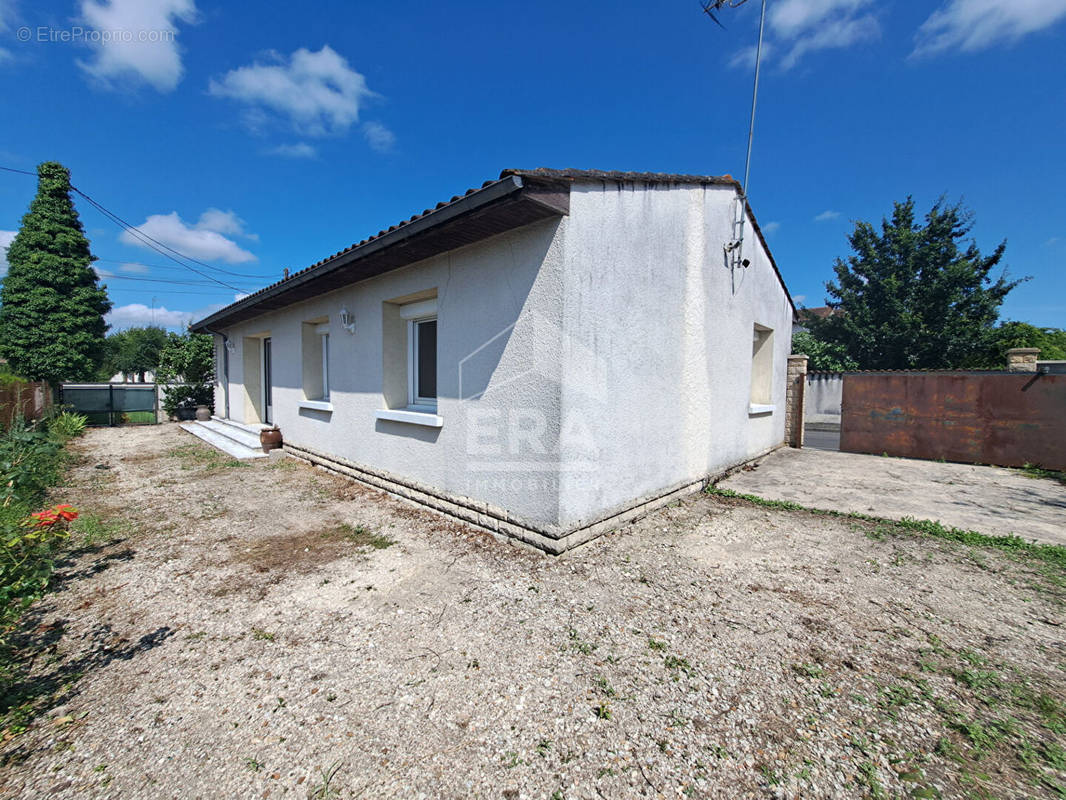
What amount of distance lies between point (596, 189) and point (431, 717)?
14.2 feet

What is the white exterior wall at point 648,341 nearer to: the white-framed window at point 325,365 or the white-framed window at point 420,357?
the white-framed window at point 420,357

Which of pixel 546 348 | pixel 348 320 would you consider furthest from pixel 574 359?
pixel 348 320

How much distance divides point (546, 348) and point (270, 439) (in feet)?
25.4

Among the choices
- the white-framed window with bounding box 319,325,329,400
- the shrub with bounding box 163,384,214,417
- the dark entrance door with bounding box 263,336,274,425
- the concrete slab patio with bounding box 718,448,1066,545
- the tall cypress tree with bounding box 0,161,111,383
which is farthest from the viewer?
the tall cypress tree with bounding box 0,161,111,383

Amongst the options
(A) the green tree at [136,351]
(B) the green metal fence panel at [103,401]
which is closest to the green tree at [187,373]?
(B) the green metal fence panel at [103,401]

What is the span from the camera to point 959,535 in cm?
442

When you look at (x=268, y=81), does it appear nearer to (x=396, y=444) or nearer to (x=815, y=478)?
(x=396, y=444)

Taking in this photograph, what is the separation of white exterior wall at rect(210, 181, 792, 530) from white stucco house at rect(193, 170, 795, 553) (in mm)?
21

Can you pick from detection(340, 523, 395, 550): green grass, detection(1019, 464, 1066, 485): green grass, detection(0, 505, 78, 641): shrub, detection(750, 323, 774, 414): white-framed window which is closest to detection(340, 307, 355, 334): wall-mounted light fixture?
detection(340, 523, 395, 550): green grass

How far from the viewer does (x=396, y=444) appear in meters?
5.84

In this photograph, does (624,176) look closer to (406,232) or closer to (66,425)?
(406,232)

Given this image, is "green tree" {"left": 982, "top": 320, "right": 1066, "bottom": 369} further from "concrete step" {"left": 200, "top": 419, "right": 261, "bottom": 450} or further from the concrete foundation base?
"concrete step" {"left": 200, "top": 419, "right": 261, "bottom": 450}

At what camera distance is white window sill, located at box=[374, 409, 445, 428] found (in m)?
5.08

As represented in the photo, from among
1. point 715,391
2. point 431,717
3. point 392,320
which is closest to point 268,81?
point 392,320
